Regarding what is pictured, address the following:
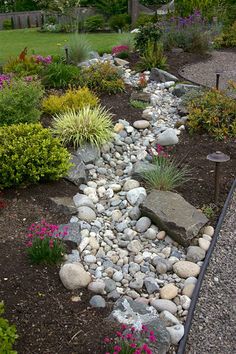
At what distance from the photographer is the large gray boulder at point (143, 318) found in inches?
129

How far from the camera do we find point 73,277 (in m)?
3.88

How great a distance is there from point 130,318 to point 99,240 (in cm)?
127

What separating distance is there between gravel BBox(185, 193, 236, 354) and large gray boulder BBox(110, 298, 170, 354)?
0.74 feet

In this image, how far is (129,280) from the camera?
4.13 metres

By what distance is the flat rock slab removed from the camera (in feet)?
15.1

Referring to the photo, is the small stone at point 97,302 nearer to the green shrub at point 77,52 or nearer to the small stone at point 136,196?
the small stone at point 136,196

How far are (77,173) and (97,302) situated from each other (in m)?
2.21

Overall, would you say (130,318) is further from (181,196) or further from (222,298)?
(181,196)

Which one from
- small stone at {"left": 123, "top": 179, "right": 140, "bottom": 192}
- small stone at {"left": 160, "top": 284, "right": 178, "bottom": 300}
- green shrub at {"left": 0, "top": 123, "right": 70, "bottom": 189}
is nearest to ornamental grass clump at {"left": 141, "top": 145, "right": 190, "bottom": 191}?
small stone at {"left": 123, "top": 179, "right": 140, "bottom": 192}

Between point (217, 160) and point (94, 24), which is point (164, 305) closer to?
point (217, 160)

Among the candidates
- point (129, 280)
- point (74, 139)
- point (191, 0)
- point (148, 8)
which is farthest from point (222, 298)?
point (148, 8)

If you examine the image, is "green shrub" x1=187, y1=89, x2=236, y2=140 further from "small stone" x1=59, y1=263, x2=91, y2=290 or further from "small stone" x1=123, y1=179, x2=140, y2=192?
"small stone" x1=59, y1=263, x2=91, y2=290

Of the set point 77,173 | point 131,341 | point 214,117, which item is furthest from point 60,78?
point 131,341

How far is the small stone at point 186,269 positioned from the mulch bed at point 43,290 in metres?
0.84
